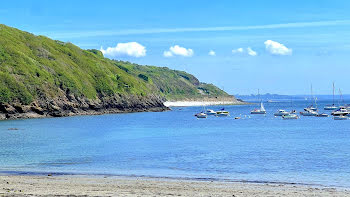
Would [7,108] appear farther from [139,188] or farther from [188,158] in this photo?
[139,188]

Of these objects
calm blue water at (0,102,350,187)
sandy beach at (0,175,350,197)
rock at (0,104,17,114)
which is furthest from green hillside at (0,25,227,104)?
sandy beach at (0,175,350,197)

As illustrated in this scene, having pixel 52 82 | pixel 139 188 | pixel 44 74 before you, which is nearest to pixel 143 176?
pixel 139 188

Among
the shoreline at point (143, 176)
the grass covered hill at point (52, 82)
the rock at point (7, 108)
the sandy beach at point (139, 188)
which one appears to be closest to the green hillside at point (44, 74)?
the grass covered hill at point (52, 82)

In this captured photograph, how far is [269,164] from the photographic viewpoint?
43438 millimetres

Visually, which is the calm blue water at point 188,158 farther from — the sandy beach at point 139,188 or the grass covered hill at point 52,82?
the grass covered hill at point 52,82

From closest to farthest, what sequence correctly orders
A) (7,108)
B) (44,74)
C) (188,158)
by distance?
(188,158), (7,108), (44,74)

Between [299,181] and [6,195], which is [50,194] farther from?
[299,181]

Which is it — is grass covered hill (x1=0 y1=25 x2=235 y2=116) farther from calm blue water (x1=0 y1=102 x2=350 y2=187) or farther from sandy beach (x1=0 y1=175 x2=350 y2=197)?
sandy beach (x1=0 y1=175 x2=350 y2=197)

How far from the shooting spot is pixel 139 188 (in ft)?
98.0

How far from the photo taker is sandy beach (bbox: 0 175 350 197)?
89.8 ft

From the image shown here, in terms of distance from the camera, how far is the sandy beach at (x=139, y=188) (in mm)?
27359

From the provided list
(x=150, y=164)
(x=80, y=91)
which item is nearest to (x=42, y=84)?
(x=80, y=91)

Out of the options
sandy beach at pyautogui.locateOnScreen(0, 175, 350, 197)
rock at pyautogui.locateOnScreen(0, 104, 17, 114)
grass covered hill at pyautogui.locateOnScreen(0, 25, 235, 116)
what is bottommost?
sandy beach at pyautogui.locateOnScreen(0, 175, 350, 197)

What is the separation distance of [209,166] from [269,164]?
5560mm
